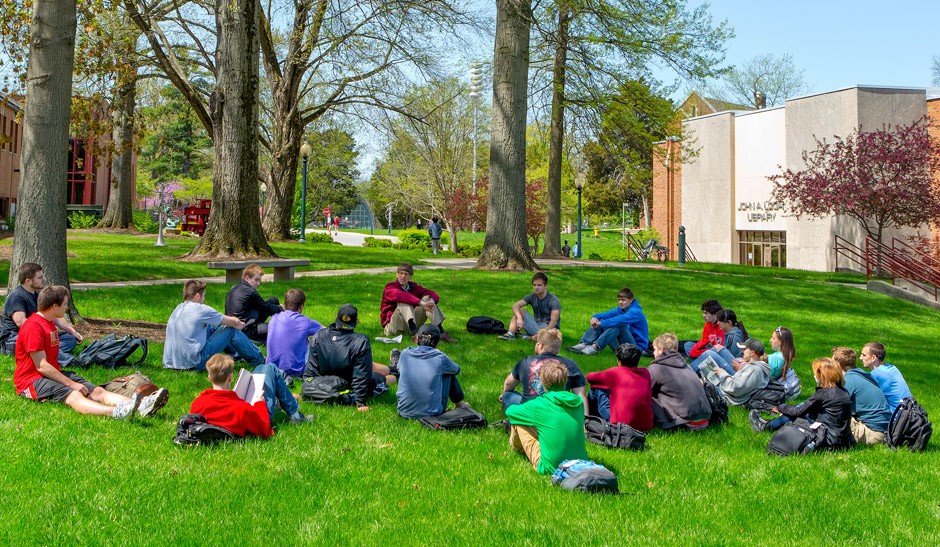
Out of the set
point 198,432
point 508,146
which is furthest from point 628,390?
point 508,146

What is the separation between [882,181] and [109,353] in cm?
2720

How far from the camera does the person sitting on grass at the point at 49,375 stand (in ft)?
21.3

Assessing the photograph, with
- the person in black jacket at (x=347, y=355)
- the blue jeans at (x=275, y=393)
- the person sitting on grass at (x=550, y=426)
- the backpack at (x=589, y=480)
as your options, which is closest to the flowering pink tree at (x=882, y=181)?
the person in black jacket at (x=347, y=355)

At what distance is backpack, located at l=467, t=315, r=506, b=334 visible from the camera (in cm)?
1138

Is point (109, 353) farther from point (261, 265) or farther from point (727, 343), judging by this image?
point (727, 343)

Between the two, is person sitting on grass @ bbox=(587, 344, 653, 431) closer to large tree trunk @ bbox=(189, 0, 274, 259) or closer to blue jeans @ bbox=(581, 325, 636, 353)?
blue jeans @ bbox=(581, 325, 636, 353)

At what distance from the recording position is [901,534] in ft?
15.0

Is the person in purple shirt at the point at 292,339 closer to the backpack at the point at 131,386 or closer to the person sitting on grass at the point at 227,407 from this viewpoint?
the backpack at the point at 131,386

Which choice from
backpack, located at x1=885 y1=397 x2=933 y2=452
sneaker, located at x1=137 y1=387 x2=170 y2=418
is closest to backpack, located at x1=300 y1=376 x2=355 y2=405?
sneaker, located at x1=137 y1=387 x2=170 y2=418

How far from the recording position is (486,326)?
11383 mm

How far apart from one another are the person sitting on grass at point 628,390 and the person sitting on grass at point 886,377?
2.20 m

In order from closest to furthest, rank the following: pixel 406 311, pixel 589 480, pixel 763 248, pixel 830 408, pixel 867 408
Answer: pixel 589 480
pixel 830 408
pixel 867 408
pixel 406 311
pixel 763 248

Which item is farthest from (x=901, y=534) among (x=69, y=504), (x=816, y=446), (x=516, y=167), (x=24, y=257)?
(x=516, y=167)

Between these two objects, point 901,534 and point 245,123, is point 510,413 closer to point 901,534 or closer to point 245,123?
point 901,534
